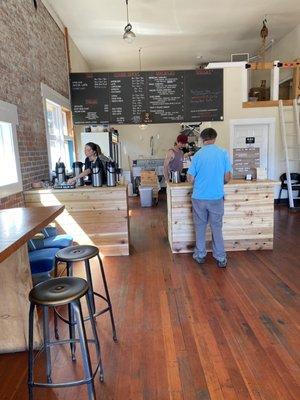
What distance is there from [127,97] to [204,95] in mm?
1341

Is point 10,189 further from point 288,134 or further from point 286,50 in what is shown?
point 286,50

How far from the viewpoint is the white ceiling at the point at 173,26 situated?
455 cm

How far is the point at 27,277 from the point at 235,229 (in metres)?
2.68

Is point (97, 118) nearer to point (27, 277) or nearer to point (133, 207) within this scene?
point (133, 207)

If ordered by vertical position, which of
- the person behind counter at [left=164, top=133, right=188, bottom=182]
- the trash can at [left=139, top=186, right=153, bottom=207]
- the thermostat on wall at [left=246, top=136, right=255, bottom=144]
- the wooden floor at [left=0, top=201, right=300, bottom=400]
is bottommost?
the wooden floor at [left=0, top=201, right=300, bottom=400]

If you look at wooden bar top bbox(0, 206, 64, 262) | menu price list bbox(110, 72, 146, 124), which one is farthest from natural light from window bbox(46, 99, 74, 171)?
wooden bar top bbox(0, 206, 64, 262)

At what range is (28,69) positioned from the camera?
3518 millimetres

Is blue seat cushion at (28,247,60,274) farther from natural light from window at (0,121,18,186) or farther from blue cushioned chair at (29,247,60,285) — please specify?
natural light from window at (0,121,18,186)

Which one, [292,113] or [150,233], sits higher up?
[292,113]

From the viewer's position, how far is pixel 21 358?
204cm

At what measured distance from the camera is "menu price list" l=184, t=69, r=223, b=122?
201 inches

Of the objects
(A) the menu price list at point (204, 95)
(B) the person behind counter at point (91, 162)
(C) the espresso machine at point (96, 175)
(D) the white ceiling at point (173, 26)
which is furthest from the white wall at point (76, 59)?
(C) the espresso machine at point (96, 175)

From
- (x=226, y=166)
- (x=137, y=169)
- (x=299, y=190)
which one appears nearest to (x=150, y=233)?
(x=226, y=166)

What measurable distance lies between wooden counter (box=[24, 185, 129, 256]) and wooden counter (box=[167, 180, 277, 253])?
25.5 inches
